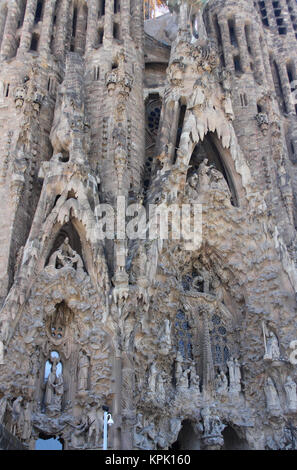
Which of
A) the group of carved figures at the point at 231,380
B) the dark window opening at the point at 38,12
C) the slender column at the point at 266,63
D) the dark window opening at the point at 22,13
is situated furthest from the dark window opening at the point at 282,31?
the group of carved figures at the point at 231,380

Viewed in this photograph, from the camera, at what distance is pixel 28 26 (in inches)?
781

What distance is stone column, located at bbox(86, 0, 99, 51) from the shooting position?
20.4 meters

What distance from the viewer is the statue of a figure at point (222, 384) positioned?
15.4m

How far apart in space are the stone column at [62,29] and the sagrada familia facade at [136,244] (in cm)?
8

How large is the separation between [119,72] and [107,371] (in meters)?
10.4

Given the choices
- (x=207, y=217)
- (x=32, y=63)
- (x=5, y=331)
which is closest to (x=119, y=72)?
(x=32, y=63)

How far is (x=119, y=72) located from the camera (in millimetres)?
18922

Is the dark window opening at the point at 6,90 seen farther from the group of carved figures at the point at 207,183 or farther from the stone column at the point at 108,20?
the group of carved figures at the point at 207,183

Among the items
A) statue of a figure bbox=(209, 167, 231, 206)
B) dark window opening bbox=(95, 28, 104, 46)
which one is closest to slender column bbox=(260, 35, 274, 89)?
dark window opening bbox=(95, 28, 104, 46)

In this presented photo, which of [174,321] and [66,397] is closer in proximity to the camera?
[66,397]

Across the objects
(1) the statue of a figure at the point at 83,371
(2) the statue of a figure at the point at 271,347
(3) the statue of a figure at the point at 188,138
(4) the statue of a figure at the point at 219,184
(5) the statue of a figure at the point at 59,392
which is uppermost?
(3) the statue of a figure at the point at 188,138
